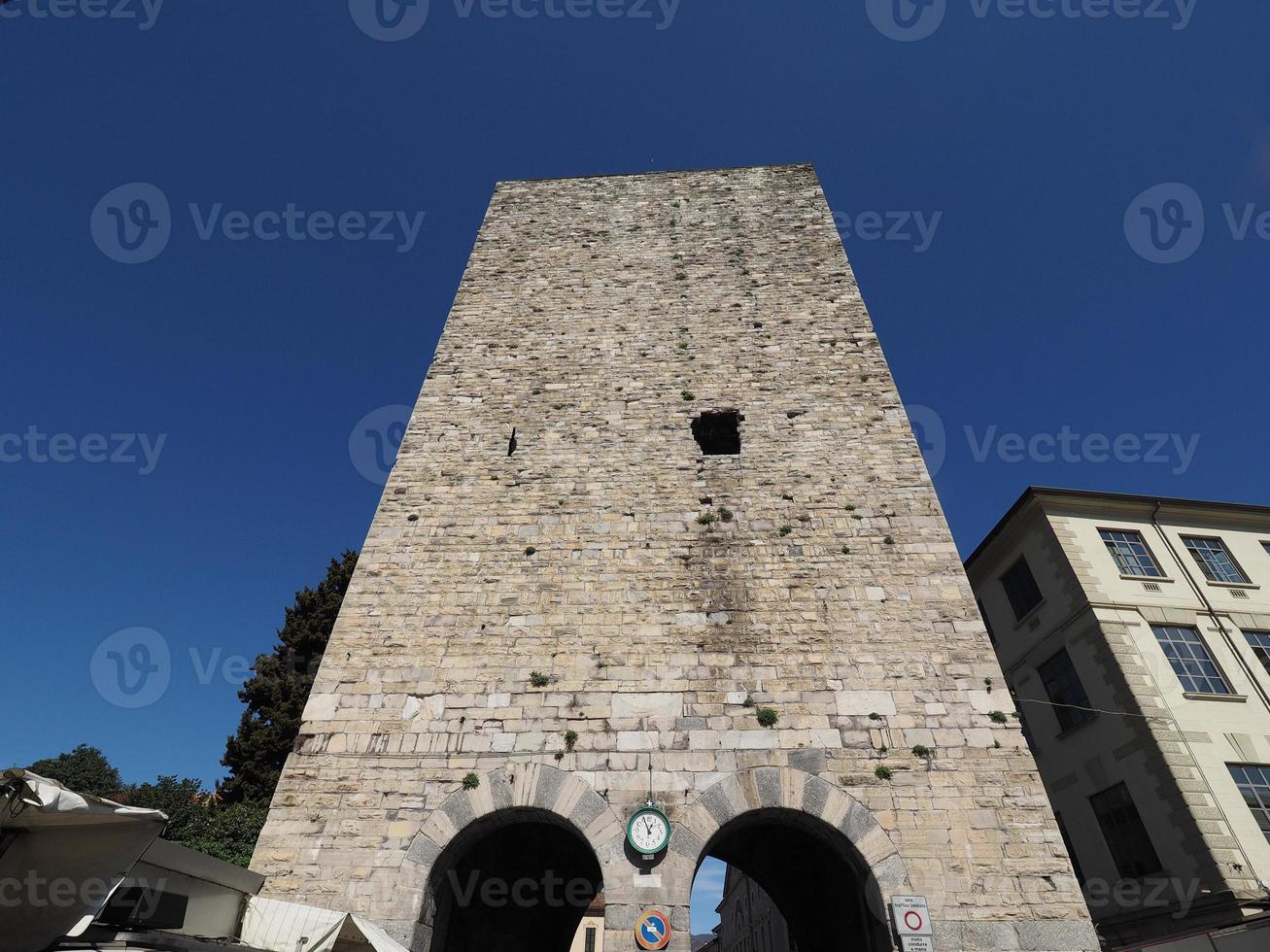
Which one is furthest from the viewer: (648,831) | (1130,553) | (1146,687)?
(1130,553)

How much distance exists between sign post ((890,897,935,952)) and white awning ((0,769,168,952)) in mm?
5950

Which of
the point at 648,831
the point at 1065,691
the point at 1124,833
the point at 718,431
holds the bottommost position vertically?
the point at 648,831

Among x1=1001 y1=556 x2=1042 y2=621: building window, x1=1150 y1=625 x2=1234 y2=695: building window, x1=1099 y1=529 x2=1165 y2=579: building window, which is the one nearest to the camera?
x1=1150 y1=625 x2=1234 y2=695: building window

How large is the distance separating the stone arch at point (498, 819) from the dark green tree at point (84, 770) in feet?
128

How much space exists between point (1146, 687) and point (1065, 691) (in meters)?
1.95

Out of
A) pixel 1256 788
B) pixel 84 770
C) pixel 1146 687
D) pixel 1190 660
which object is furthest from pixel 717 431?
pixel 84 770

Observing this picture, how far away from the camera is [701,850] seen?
20.9 ft

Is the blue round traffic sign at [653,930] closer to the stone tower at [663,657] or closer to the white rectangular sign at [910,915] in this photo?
the stone tower at [663,657]

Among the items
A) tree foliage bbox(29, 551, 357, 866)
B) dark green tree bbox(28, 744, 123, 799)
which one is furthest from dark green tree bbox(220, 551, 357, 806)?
dark green tree bbox(28, 744, 123, 799)

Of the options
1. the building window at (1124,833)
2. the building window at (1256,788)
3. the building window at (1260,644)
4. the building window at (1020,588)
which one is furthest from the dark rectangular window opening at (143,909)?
the building window at (1260,644)

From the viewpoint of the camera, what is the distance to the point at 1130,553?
15633 millimetres

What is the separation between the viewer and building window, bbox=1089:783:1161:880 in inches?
491

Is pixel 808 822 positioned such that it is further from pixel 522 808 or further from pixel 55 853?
pixel 55 853

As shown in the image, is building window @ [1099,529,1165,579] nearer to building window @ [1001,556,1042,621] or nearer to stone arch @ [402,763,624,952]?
building window @ [1001,556,1042,621]
